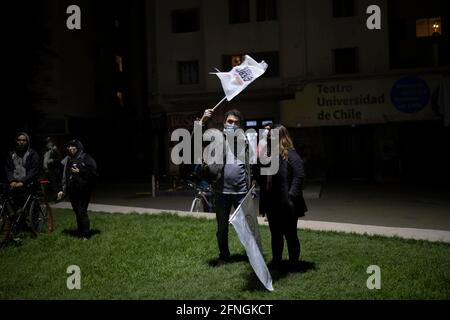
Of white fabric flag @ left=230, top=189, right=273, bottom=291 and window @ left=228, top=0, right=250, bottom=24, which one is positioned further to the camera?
window @ left=228, top=0, right=250, bottom=24

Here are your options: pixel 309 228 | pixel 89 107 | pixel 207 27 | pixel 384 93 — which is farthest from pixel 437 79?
pixel 89 107

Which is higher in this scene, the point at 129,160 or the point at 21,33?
the point at 21,33

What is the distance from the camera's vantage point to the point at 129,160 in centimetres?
3441

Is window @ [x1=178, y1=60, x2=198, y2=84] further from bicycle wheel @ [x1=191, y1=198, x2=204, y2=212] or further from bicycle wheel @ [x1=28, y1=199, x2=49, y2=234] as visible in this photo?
bicycle wheel @ [x1=28, y1=199, x2=49, y2=234]

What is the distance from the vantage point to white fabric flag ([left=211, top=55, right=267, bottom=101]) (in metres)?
6.48

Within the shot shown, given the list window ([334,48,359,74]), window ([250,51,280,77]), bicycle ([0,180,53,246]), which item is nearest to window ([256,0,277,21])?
window ([250,51,280,77])

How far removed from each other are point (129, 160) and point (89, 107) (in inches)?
Answer: 230

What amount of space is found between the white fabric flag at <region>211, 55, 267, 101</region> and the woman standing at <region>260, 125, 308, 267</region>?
32.4 inches

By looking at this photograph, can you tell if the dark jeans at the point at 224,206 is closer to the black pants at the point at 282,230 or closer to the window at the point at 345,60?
the black pants at the point at 282,230

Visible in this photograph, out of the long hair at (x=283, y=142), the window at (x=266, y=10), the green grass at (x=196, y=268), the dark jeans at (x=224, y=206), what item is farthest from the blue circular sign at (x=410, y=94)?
the dark jeans at (x=224, y=206)

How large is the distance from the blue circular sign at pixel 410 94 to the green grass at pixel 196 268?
14.3 metres

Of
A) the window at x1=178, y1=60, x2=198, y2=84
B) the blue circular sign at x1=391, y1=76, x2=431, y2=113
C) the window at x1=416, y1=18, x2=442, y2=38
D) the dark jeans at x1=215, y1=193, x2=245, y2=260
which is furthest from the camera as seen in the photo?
the window at x1=178, y1=60, x2=198, y2=84

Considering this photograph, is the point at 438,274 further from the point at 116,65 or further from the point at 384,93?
the point at 116,65

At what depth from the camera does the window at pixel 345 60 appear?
76.8 ft
